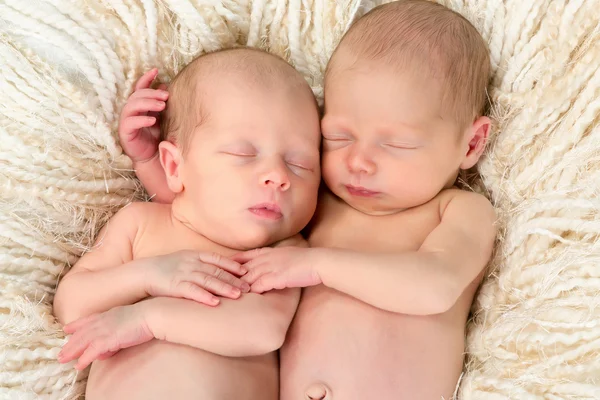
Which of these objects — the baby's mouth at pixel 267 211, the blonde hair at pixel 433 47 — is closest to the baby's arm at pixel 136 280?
the baby's mouth at pixel 267 211

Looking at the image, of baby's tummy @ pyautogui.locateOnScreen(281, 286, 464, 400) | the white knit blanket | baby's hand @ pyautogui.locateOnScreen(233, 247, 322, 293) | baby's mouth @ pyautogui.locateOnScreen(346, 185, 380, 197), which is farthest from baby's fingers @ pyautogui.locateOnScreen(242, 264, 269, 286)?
the white knit blanket

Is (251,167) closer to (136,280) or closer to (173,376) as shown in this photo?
(136,280)

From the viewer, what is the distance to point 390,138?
1.34m

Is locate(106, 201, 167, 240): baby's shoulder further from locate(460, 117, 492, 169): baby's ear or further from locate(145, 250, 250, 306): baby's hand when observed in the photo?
locate(460, 117, 492, 169): baby's ear

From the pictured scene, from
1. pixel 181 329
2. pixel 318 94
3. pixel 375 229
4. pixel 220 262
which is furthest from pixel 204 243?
pixel 318 94

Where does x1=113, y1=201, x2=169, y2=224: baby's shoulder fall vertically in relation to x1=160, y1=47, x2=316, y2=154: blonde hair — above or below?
below

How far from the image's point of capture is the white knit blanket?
4.03 feet

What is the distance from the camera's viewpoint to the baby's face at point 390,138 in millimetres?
1330

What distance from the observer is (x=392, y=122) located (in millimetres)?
1328

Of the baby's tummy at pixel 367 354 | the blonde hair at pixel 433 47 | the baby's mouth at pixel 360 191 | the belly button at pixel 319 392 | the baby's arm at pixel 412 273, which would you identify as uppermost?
the blonde hair at pixel 433 47

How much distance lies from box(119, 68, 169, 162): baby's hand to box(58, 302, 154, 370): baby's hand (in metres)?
0.41

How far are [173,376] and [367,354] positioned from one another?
13.2 inches

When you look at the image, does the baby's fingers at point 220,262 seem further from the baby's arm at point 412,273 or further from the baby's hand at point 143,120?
the baby's hand at point 143,120

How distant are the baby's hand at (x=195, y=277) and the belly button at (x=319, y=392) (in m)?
0.21
